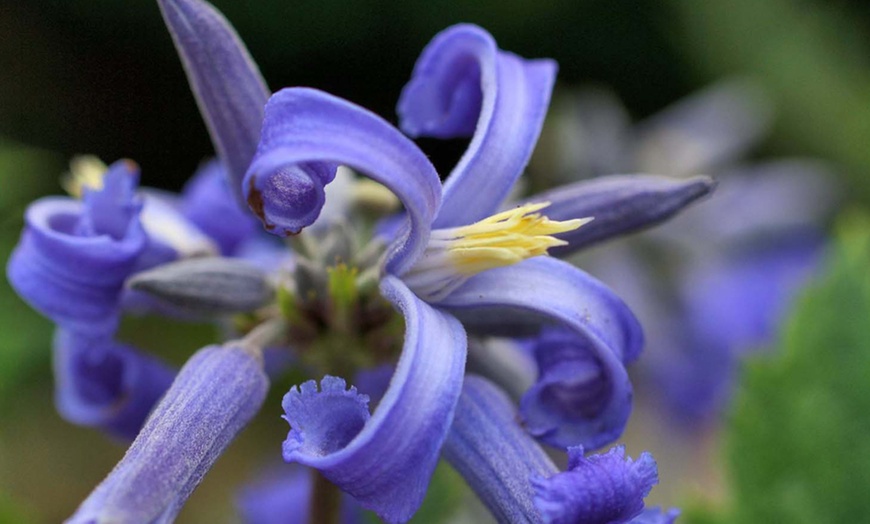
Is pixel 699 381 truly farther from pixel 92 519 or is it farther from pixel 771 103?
pixel 92 519

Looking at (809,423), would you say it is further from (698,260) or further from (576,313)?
(698,260)

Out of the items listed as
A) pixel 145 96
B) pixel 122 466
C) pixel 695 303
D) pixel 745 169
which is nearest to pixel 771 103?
pixel 745 169

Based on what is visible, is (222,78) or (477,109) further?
(477,109)

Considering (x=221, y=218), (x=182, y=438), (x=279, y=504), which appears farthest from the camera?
(x=279, y=504)

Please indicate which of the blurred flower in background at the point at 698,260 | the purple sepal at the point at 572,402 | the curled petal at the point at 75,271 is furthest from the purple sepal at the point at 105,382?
the blurred flower in background at the point at 698,260

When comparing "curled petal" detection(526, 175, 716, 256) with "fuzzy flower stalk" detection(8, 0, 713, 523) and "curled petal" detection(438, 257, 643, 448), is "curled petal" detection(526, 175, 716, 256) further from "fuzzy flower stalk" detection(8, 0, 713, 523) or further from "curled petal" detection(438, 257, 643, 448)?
"curled petal" detection(438, 257, 643, 448)

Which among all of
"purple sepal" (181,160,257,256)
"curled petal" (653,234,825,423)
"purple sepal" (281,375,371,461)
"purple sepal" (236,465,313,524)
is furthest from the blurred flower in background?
"purple sepal" (281,375,371,461)

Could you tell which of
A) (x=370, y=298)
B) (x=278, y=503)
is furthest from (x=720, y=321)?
(x=370, y=298)

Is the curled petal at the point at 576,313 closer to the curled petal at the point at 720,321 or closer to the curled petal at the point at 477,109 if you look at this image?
the curled petal at the point at 477,109
